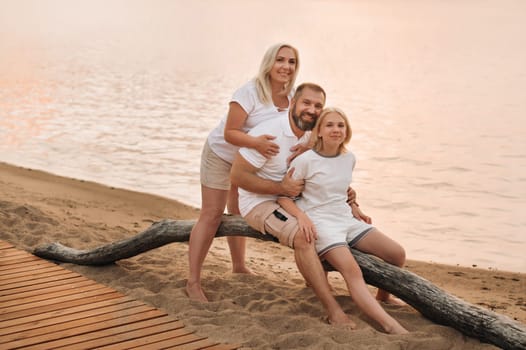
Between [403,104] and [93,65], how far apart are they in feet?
57.2

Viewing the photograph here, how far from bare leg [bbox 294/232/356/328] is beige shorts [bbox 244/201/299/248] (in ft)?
0.20

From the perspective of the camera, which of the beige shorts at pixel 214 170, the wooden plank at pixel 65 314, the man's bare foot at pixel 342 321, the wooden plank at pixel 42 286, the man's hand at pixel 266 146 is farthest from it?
the beige shorts at pixel 214 170

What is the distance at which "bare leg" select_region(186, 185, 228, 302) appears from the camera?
516 centimetres

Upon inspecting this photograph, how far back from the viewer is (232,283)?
5.58 meters

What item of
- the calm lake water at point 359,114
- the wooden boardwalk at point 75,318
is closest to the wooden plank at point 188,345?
the wooden boardwalk at point 75,318

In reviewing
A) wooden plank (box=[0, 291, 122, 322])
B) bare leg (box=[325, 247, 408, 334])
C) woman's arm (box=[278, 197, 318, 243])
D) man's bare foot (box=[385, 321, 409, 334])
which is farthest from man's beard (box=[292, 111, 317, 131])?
wooden plank (box=[0, 291, 122, 322])

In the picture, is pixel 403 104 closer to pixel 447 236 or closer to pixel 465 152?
pixel 465 152

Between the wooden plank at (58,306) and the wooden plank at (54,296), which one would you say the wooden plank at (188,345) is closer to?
the wooden plank at (58,306)

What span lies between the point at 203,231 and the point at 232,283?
60 centimetres

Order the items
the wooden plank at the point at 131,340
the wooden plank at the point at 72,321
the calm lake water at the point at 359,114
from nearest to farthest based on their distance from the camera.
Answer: the wooden plank at the point at 131,340, the wooden plank at the point at 72,321, the calm lake water at the point at 359,114

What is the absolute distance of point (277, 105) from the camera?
496cm

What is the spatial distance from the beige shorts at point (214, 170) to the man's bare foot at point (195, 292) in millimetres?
698

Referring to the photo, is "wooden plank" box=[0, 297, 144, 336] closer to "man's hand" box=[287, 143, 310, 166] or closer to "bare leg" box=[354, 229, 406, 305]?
"man's hand" box=[287, 143, 310, 166]

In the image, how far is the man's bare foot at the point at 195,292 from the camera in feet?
16.8
